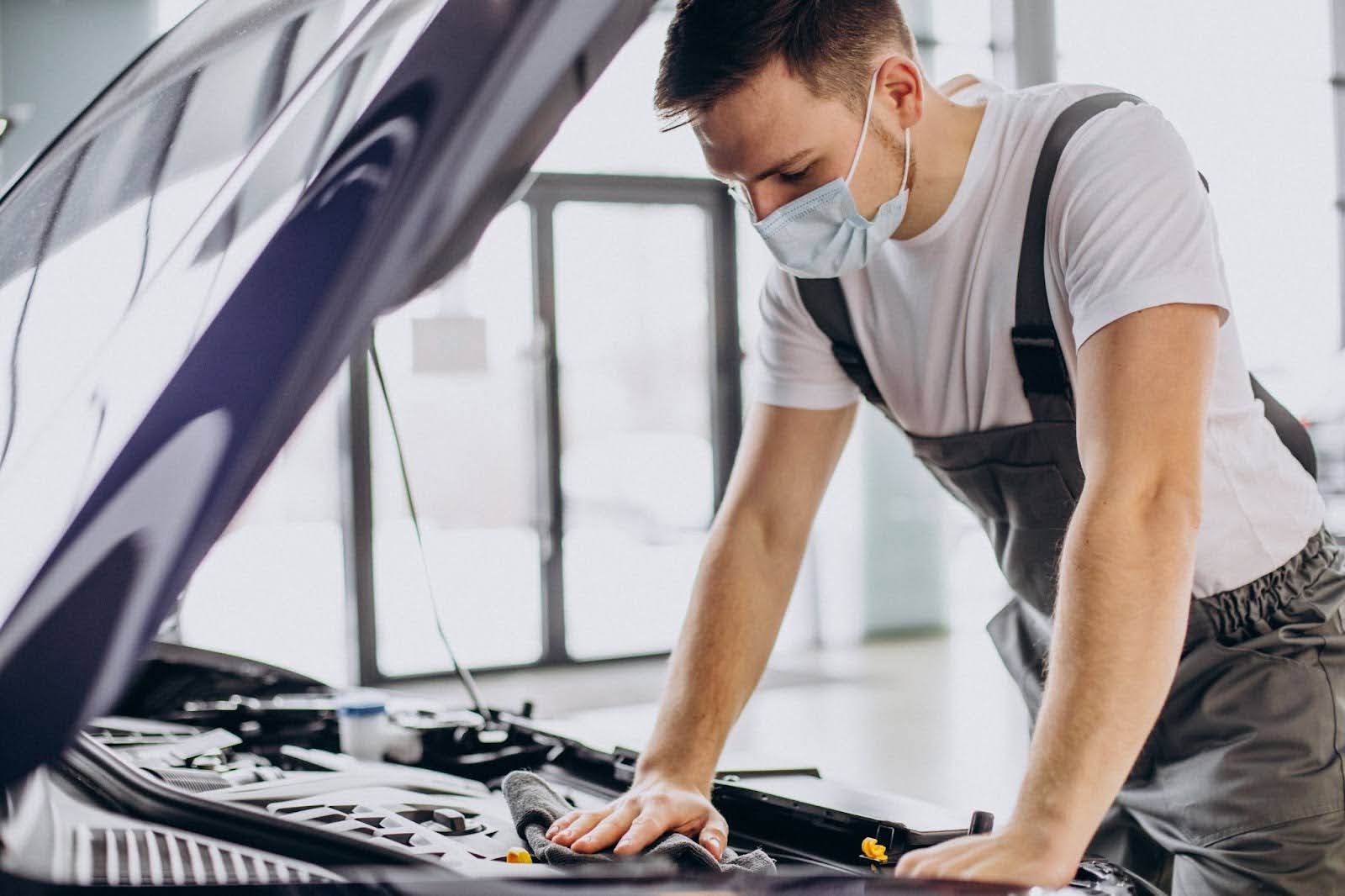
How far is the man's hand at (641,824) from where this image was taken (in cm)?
96

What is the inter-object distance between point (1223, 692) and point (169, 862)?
0.95 metres

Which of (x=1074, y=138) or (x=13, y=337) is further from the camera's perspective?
(x=1074, y=138)

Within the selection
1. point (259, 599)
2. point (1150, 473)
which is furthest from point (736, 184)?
point (259, 599)

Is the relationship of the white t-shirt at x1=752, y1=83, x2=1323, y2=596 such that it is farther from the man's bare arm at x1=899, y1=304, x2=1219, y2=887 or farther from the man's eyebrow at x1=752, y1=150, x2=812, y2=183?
the man's eyebrow at x1=752, y1=150, x2=812, y2=183

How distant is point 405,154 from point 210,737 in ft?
3.20

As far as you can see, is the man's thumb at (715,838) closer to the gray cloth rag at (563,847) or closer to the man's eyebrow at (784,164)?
the gray cloth rag at (563,847)

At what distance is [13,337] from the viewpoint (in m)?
0.88

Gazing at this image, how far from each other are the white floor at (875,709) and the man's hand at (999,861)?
8.00 ft

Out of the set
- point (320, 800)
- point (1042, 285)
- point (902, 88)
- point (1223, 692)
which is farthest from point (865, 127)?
point (320, 800)

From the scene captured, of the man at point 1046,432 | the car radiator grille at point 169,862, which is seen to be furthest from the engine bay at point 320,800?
the man at point 1046,432

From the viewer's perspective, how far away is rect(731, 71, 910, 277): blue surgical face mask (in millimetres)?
1164

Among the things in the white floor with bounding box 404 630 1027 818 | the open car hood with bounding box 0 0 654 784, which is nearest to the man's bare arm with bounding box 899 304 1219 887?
the open car hood with bounding box 0 0 654 784

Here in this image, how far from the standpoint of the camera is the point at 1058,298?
1150 millimetres

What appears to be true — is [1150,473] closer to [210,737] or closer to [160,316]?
[160,316]
